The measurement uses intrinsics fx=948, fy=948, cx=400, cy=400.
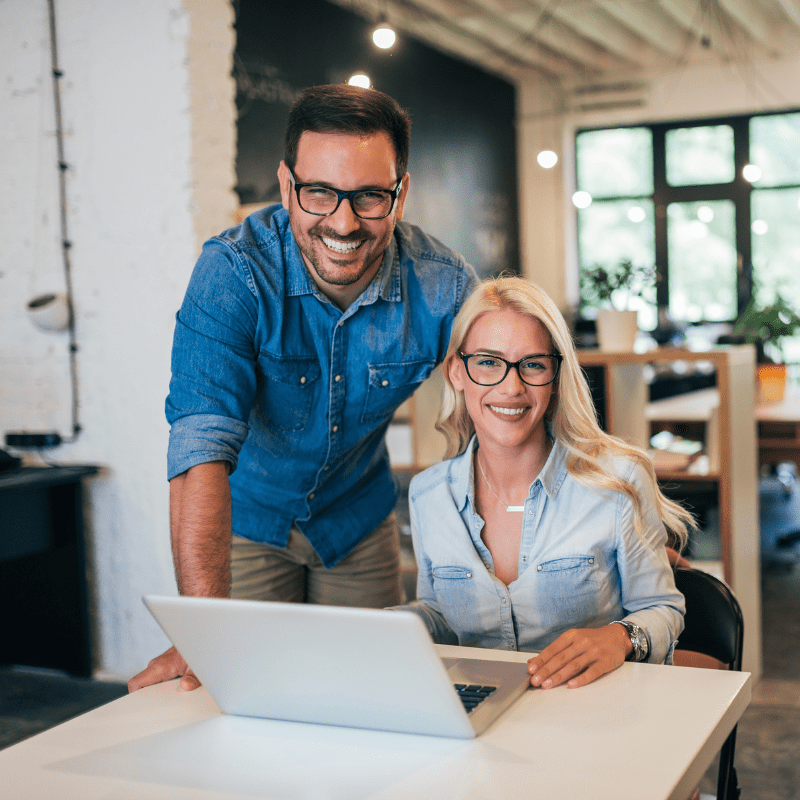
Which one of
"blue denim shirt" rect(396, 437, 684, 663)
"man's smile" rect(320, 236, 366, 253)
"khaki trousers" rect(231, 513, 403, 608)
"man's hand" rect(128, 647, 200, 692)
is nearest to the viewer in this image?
"man's hand" rect(128, 647, 200, 692)

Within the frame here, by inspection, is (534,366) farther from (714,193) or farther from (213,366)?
(714,193)

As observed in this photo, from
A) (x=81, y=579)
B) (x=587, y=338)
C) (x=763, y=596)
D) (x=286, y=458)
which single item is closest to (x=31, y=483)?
(x=81, y=579)

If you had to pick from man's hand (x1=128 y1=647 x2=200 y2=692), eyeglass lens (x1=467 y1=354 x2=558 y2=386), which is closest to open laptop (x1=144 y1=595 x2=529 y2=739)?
man's hand (x1=128 y1=647 x2=200 y2=692)

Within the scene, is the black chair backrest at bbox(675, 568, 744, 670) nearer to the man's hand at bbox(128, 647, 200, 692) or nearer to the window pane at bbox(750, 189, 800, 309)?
the man's hand at bbox(128, 647, 200, 692)

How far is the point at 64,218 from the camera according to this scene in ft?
11.5

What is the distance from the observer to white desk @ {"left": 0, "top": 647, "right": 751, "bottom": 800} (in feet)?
3.34

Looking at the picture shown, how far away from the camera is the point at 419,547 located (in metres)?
1.82

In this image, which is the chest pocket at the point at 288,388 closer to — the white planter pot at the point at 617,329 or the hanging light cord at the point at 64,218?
the white planter pot at the point at 617,329

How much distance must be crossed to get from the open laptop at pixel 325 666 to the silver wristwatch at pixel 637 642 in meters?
0.29

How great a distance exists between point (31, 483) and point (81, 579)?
50 cm

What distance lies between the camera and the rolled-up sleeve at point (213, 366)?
5.42ft

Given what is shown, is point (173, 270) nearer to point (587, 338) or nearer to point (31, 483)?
point (31, 483)

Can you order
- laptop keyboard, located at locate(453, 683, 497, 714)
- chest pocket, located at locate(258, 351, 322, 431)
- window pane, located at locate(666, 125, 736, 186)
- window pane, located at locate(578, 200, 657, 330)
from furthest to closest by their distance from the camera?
window pane, located at locate(578, 200, 657, 330), window pane, located at locate(666, 125, 736, 186), chest pocket, located at locate(258, 351, 322, 431), laptop keyboard, located at locate(453, 683, 497, 714)

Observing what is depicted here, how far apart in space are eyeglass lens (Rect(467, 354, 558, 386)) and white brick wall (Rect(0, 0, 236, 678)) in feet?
6.05
